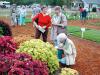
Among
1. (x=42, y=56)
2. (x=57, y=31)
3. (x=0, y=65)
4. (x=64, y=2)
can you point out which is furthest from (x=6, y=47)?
(x=64, y=2)

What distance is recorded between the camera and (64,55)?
12602mm

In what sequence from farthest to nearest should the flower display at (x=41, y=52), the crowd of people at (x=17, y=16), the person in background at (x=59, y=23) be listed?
1. the crowd of people at (x=17, y=16)
2. the person in background at (x=59, y=23)
3. the flower display at (x=41, y=52)

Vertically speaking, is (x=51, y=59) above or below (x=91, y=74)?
above

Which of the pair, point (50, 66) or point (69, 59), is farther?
point (69, 59)

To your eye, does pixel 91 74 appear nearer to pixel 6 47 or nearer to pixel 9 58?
pixel 6 47

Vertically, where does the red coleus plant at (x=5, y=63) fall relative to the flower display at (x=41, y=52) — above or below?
above

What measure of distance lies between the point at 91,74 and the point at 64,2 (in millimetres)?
69899

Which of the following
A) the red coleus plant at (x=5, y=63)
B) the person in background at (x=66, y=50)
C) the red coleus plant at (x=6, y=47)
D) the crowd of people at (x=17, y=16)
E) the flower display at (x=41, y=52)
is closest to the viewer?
the red coleus plant at (x=5, y=63)

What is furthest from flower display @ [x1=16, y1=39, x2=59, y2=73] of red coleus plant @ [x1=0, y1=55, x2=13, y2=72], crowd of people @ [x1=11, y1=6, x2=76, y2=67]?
red coleus plant @ [x1=0, y1=55, x2=13, y2=72]

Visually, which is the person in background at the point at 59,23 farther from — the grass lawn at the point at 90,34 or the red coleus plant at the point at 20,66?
the red coleus plant at the point at 20,66

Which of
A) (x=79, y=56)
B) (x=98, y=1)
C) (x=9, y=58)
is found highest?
(x=9, y=58)

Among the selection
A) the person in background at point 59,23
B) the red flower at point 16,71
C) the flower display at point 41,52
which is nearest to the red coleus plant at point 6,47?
the flower display at point 41,52

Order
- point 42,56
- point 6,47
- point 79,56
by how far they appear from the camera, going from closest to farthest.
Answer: point 6,47 < point 42,56 < point 79,56

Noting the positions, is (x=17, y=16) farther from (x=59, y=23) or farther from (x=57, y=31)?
(x=59, y=23)
